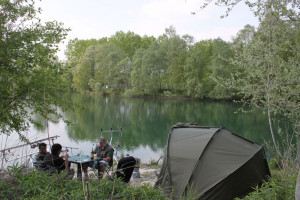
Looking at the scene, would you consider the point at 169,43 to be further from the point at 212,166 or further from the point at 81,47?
the point at 212,166

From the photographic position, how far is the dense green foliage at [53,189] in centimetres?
Result: 314

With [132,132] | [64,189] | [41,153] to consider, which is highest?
[64,189]

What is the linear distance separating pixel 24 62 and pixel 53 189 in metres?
2.94

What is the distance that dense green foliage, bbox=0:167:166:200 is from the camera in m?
3.14

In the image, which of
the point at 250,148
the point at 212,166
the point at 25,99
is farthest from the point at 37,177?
the point at 250,148

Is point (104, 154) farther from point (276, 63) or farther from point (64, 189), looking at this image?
point (276, 63)

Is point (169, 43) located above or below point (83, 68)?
above

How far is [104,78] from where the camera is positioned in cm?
5075

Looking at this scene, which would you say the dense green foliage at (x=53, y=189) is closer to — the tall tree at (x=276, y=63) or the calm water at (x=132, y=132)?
the tall tree at (x=276, y=63)

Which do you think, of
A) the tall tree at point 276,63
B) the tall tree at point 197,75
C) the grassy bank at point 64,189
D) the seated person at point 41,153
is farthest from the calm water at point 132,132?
the tall tree at point 197,75

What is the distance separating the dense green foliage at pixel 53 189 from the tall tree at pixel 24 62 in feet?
6.28

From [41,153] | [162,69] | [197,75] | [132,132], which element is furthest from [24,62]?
[162,69]

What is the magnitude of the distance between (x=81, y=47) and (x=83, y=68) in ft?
47.3

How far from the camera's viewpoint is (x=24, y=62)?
5.16m
